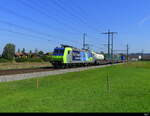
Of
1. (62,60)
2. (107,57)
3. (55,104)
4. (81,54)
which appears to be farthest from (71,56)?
(107,57)

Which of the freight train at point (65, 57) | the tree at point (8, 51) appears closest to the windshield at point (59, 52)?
the freight train at point (65, 57)

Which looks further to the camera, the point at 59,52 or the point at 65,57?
the point at 59,52

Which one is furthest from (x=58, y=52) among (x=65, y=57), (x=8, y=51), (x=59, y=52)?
(x=8, y=51)

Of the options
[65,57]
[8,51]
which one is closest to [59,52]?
[65,57]

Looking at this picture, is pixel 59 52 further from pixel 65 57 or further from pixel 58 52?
pixel 65 57

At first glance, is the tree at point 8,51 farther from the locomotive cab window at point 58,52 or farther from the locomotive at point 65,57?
the locomotive cab window at point 58,52

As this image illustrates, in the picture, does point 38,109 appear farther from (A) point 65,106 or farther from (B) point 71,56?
(B) point 71,56

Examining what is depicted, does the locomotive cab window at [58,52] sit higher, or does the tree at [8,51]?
the tree at [8,51]

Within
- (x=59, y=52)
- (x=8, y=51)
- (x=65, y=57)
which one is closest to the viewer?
(x=65, y=57)

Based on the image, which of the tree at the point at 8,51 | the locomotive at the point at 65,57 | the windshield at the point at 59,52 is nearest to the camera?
the locomotive at the point at 65,57

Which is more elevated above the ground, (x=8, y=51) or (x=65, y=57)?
(x=8, y=51)

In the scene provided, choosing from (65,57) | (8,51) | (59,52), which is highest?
(8,51)

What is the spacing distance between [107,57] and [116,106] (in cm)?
6784

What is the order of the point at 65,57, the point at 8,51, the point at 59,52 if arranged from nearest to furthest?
the point at 65,57 < the point at 59,52 < the point at 8,51
